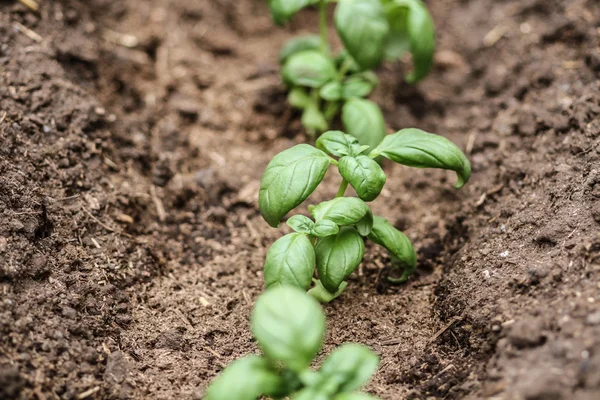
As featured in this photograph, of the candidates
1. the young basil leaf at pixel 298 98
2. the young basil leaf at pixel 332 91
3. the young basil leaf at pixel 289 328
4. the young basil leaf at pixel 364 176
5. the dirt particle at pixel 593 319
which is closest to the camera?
the young basil leaf at pixel 289 328

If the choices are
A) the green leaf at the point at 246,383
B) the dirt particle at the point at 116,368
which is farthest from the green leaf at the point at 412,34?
the dirt particle at the point at 116,368

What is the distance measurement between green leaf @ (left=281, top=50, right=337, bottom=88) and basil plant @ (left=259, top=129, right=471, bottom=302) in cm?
77

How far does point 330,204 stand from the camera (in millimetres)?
2254

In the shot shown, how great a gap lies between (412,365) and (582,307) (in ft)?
2.05

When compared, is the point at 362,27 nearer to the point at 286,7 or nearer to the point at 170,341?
the point at 286,7

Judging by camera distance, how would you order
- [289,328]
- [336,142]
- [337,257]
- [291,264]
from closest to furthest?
[289,328] < [291,264] < [337,257] < [336,142]

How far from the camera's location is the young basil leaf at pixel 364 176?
7.20ft

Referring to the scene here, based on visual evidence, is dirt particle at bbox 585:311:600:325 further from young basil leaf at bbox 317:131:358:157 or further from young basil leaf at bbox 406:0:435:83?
young basil leaf at bbox 406:0:435:83

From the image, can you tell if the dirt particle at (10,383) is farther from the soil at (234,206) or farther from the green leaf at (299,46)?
the green leaf at (299,46)

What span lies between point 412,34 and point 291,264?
58.4 inches

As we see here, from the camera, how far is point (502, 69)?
331 centimetres

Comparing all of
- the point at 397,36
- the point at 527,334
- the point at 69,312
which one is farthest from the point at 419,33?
the point at 69,312

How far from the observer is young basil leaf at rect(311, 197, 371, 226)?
2195mm

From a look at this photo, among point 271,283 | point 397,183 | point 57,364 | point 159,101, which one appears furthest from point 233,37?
point 57,364
